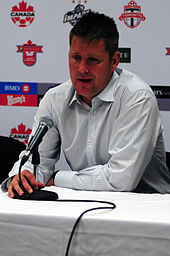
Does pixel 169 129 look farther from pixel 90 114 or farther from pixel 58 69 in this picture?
pixel 90 114

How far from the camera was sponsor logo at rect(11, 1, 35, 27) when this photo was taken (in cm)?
340

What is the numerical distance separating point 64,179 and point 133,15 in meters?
1.89

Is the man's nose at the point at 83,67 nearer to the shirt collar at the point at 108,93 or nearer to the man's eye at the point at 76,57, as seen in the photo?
the man's eye at the point at 76,57

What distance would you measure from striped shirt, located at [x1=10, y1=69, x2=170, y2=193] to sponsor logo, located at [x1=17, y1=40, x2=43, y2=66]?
1413 millimetres

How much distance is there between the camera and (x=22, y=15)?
341 centimetres

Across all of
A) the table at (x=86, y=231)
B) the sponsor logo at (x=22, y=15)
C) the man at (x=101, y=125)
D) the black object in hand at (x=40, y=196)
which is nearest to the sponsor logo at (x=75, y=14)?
the sponsor logo at (x=22, y=15)

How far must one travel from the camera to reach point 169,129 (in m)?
3.29

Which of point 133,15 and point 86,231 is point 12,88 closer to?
point 133,15

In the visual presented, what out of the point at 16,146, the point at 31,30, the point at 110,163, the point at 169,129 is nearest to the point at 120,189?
the point at 110,163

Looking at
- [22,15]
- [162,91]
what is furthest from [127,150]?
A: [22,15]

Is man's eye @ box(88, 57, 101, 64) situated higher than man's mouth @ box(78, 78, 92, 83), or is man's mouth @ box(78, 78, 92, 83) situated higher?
man's eye @ box(88, 57, 101, 64)

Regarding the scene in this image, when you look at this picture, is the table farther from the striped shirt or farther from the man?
the striped shirt

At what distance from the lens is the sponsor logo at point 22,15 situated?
3.40 metres

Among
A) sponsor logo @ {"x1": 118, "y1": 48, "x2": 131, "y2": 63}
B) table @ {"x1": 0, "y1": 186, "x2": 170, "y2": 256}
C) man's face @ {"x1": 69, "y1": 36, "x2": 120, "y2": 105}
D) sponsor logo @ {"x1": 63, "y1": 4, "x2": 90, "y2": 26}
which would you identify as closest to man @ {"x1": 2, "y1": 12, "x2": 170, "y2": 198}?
man's face @ {"x1": 69, "y1": 36, "x2": 120, "y2": 105}
